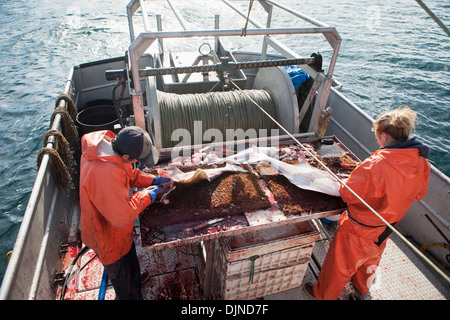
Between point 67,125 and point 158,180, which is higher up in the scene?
point 158,180

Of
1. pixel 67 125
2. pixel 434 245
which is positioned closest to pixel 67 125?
pixel 67 125

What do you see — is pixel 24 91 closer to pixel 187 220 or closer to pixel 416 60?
pixel 187 220

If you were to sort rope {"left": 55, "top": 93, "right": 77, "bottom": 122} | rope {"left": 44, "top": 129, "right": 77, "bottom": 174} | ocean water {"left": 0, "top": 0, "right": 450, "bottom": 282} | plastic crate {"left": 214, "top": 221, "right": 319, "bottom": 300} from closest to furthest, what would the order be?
plastic crate {"left": 214, "top": 221, "right": 319, "bottom": 300}
rope {"left": 44, "top": 129, "right": 77, "bottom": 174}
rope {"left": 55, "top": 93, "right": 77, "bottom": 122}
ocean water {"left": 0, "top": 0, "right": 450, "bottom": 282}

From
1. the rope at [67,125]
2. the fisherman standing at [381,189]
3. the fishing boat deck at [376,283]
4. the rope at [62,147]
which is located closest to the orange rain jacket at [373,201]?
the fisherman standing at [381,189]

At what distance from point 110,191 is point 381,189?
225 centimetres

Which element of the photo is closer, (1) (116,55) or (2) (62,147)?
(2) (62,147)

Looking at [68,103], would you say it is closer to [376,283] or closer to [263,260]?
[263,260]

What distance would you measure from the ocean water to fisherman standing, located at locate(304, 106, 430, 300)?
571 cm

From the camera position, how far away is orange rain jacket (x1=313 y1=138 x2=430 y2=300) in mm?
2430

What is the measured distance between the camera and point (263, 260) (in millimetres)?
2795

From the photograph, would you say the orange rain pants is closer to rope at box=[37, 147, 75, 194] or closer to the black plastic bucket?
rope at box=[37, 147, 75, 194]

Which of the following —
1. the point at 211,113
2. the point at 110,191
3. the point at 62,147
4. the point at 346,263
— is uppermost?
the point at 110,191

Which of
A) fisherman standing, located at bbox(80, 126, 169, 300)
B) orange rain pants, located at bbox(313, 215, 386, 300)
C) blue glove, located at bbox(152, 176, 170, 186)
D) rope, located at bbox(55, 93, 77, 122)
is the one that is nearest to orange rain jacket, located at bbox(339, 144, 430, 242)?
orange rain pants, located at bbox(313, 215, 386, 300)

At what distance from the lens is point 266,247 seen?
8.77 ft
